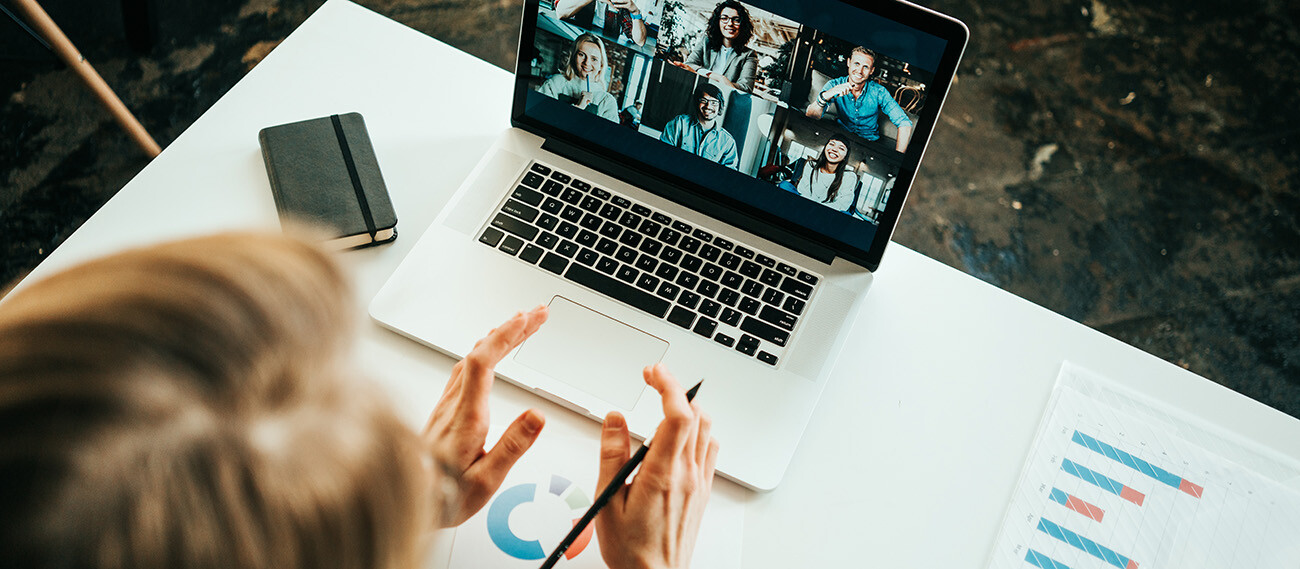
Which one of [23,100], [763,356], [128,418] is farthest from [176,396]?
[23,100]

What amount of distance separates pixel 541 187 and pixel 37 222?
3.96 feet

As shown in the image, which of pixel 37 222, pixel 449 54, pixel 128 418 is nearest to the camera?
pixel 128 418

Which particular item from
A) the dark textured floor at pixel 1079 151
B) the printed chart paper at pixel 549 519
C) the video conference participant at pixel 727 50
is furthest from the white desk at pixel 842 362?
the dark textured floor at pixel 1079 151

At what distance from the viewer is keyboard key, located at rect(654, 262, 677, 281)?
81 centimetres

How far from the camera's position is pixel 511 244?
81cm

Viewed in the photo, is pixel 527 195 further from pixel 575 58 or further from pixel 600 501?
pixel 600 501

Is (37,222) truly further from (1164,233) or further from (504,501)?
(1164,233)

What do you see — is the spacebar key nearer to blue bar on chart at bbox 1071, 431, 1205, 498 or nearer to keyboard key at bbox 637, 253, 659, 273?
keyboard key at bbox 637, 253, 659, 273

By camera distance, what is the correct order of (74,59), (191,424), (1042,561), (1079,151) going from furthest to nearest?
1. (1079,151)
2. (74,59)
3. (1042,561)
4. (191,424)

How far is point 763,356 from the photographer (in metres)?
0.77

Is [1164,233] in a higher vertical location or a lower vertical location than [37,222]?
higher

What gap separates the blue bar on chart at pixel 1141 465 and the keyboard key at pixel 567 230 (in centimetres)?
52

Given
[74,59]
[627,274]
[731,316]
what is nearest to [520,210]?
[627,274]

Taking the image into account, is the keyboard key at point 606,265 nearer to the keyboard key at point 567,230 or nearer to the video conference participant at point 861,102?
the keyboard key at point 567,230
